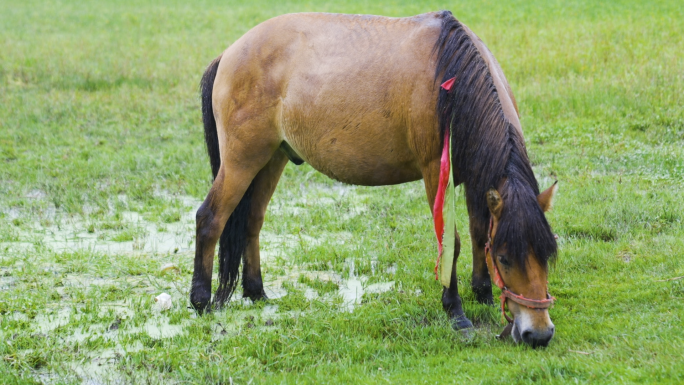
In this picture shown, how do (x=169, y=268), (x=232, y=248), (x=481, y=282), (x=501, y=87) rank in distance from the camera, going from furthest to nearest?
1. (x=169, y=268)
2. (x=232, y=248)
3. (x=481, y=282)
4. (x=501, y=87)

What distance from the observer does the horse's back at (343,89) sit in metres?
4.49

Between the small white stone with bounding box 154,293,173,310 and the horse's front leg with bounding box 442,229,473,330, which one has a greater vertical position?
the horse's front leg with bounding box 442,229,473,330

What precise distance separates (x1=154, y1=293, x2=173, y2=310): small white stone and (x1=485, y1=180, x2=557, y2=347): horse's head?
2.61m

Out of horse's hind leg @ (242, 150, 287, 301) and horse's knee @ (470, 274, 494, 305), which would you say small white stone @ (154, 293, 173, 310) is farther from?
horse's knee @ (470, 274, 494, 305)

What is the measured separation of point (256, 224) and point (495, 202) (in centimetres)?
223

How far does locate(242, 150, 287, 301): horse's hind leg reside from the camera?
5.34 metres

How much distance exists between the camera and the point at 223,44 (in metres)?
16.8

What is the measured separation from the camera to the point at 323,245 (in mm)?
6266

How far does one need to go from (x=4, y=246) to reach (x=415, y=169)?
4131 mm

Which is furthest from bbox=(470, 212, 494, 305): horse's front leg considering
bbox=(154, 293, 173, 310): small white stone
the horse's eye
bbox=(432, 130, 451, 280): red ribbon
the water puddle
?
bbox=(154, 293, 173, 310): small white stone

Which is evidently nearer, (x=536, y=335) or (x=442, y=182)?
(x=536, y=335)

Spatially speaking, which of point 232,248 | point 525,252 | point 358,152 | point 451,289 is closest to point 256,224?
point 232,248

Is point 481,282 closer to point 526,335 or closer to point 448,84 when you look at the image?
point 526,335

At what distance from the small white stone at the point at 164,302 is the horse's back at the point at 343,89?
4.71ft
